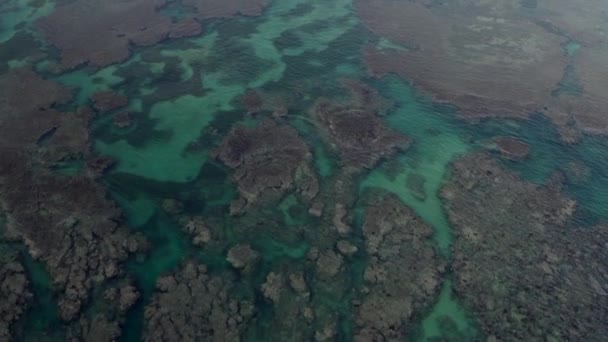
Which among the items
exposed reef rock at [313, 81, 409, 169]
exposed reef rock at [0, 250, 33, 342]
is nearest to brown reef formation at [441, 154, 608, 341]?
exposed reef rock at [313, 81, 409, 169]

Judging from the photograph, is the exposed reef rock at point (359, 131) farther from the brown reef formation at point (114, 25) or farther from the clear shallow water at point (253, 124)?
the brown reef formation at point (114, 25)

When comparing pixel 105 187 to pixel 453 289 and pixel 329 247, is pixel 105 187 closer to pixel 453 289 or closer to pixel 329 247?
pixel 329 247

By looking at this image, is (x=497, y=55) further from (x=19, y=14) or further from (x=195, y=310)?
(x=19, y=14)

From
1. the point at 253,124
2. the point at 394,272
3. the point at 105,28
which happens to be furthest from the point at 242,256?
the point at 105,28

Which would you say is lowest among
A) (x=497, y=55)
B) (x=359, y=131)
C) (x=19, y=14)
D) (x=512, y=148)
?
(x=512, y=148)

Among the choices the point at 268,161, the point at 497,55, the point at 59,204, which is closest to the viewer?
the point at 59,204

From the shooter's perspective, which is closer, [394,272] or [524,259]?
[394,272]

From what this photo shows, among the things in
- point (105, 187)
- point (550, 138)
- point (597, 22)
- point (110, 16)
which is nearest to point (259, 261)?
point (105, 187)
